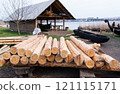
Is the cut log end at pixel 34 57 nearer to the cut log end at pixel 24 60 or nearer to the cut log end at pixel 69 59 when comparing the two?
the cut log end at pixel 24 60

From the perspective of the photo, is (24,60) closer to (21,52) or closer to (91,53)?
(21,52)

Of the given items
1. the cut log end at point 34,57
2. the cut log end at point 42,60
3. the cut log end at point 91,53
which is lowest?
the cut log end at point 42,60

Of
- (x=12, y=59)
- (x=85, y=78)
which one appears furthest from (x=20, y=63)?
(x=85, y=78)

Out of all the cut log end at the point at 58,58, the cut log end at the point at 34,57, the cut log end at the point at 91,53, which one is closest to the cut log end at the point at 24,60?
the cut log end at the point at 34,57

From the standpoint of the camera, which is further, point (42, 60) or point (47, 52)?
point (42, 60)

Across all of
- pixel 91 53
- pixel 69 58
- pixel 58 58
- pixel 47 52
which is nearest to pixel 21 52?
pixel 47 52

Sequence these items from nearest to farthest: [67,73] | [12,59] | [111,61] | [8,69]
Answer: [111,61] < [12,59] < [67,73] < [8,69]

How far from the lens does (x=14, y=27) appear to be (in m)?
25.7

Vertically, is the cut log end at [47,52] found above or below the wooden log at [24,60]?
above

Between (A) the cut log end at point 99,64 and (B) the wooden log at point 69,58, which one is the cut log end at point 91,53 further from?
(B) the wooden log at point 69,58

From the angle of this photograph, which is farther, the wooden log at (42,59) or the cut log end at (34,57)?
the wooden log at (42,59)

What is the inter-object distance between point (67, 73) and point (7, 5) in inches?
779

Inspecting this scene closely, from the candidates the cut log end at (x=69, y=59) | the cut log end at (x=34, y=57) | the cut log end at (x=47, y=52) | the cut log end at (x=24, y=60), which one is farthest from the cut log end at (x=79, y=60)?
the cut log end at (x=24, y=60)

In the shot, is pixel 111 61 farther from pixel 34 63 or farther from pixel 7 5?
pixel 7 5
